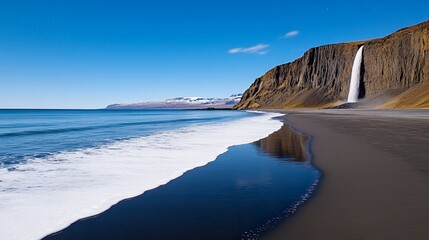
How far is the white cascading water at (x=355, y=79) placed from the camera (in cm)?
10731

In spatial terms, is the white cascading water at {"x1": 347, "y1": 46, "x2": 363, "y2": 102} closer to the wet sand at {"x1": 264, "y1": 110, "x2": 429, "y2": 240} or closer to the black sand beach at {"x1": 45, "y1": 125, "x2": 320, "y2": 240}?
the wet sand at {"x1": 264, "y1": 110, "x2": 429, "y2": 240}

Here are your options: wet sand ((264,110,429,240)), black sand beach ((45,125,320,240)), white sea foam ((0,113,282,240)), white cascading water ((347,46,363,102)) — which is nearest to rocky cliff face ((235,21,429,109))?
white cascading water ((347,46,363,102))

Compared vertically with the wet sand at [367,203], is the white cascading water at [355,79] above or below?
above

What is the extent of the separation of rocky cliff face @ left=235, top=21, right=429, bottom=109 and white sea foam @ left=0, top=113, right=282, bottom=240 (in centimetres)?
9245

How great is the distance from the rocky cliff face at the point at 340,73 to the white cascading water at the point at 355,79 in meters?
1.50

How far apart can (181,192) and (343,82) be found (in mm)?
122763

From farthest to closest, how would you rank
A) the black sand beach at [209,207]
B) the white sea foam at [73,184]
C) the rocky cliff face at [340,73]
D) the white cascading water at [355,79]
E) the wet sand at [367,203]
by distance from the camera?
1. the white cascading water at [355,79]
2. the rocky cliff face at [340,73]
3. the white sea foam at [73,184]
4. the black sand beach at [209,207]
5. the wet sand at [367,203]

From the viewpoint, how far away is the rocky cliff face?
295 feet

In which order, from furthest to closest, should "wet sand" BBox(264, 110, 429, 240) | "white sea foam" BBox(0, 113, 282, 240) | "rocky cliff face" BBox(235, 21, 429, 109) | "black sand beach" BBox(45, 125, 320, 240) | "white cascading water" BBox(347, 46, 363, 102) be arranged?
"white cascading water" BBox(347, 46, 363, 102) → "rocky cliff face" BBox(235, 21, 429, 109) → "white sea foam" BBox(0, 113, 282, 240) → "black sand beach" BBox(45, 125, 320, 240) → "wet sand" BBox(264, 110, 429, 240)

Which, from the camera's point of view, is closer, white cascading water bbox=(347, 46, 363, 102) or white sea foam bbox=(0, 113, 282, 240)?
→ white sea foam bbox=(0, 113, 282, 240)

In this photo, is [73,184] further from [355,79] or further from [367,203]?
[355,79]

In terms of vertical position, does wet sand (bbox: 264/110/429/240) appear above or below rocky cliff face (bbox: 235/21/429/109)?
below

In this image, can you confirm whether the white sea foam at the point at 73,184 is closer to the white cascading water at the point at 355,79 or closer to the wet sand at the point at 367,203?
the wet sand at the point at 367,203

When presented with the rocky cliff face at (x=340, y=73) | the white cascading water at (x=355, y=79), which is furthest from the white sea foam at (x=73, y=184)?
the white cascading water at (x=355, y=79)
